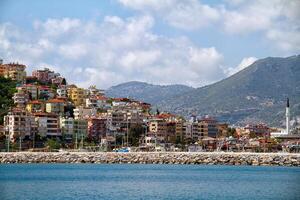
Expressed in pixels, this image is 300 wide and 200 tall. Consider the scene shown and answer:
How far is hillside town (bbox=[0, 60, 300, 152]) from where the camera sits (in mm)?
80500

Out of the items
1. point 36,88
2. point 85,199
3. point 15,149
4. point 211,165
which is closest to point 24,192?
point 85,199

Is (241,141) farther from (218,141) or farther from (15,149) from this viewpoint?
(15,149)

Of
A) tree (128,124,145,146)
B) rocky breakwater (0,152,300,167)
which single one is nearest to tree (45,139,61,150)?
tree (128,124,145,146)

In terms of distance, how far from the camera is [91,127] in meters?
88.8

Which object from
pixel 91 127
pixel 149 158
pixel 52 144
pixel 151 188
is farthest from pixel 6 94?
pixel 151 188

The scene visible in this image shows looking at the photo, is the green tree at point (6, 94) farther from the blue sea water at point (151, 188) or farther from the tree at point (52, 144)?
the blue sea water at point (151, 188)

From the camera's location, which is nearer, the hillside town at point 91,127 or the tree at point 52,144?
the tree at point 52,144

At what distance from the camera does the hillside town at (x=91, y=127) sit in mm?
80500

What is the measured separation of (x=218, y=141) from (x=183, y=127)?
5.84 meters

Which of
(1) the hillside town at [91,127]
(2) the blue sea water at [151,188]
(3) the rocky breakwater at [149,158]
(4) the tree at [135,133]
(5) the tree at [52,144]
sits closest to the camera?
(2) the blue sea water at [151,188]

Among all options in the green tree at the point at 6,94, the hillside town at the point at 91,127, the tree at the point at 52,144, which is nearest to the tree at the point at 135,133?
the hillside town at the point at 91,127

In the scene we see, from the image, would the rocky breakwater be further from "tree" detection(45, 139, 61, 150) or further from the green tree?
the green tree

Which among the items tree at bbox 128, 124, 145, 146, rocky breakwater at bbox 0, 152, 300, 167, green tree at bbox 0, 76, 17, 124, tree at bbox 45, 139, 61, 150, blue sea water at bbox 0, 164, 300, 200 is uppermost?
green tree at bbox 0, 76, 17, 124

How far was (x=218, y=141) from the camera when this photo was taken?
91.4 m
